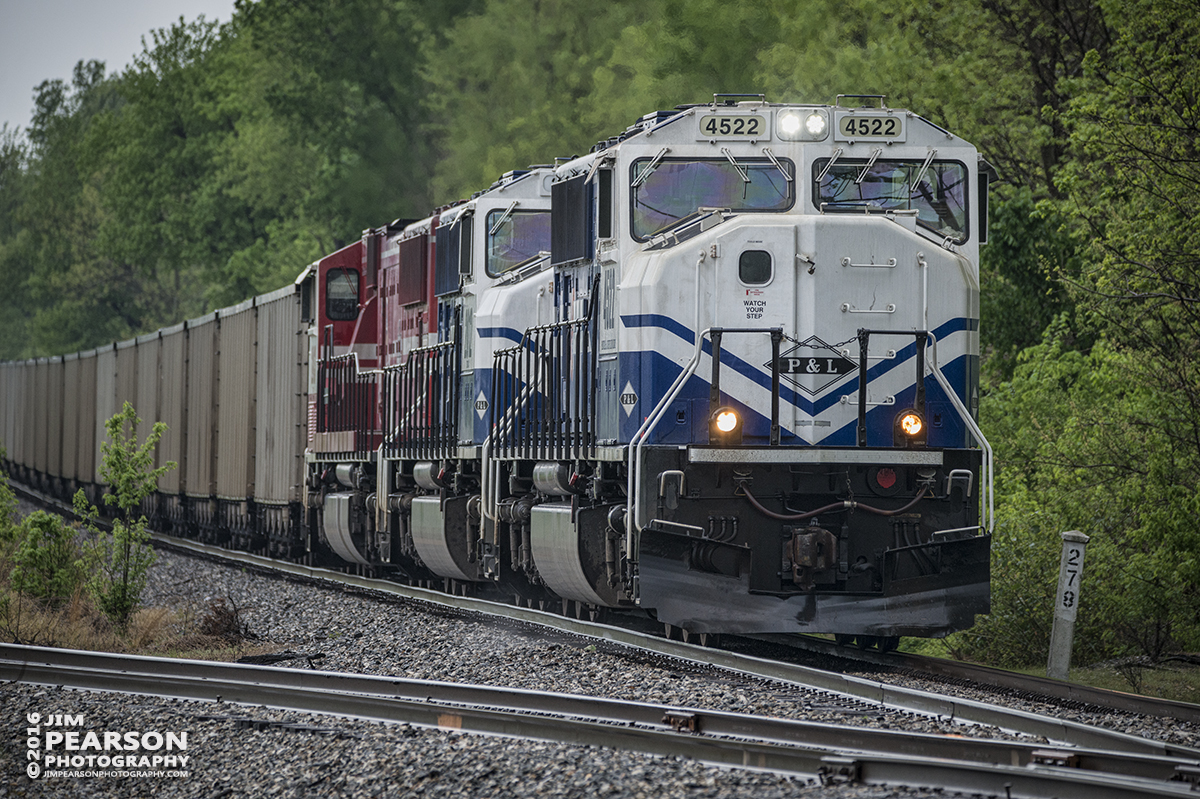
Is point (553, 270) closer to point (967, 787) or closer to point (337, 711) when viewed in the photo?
point (337, 711)

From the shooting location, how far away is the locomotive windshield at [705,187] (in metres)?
11.4

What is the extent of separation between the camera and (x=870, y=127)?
1144 cm

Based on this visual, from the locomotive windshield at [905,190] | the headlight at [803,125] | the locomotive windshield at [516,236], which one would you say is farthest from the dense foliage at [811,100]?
the locomotive windshield at [516,236]

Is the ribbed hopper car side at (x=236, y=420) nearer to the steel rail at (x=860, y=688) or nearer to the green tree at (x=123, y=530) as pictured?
the steel rail at (x=860, y=688)

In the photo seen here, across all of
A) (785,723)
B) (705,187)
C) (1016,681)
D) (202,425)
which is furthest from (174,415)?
(785,723)

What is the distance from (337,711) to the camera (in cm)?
880

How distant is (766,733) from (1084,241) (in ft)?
45.8

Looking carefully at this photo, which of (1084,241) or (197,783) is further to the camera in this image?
(1084,241)

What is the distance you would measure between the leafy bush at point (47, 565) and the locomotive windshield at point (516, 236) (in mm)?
5182

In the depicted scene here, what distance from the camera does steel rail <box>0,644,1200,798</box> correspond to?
6.18 m

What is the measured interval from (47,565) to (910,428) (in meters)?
8.93

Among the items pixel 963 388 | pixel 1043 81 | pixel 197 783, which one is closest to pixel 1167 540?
pixel 963 388

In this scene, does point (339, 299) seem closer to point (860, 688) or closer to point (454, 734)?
point (860, 688)

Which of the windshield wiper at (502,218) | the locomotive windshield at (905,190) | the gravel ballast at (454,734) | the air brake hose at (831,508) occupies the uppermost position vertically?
the windshield wiper at (502,218)
